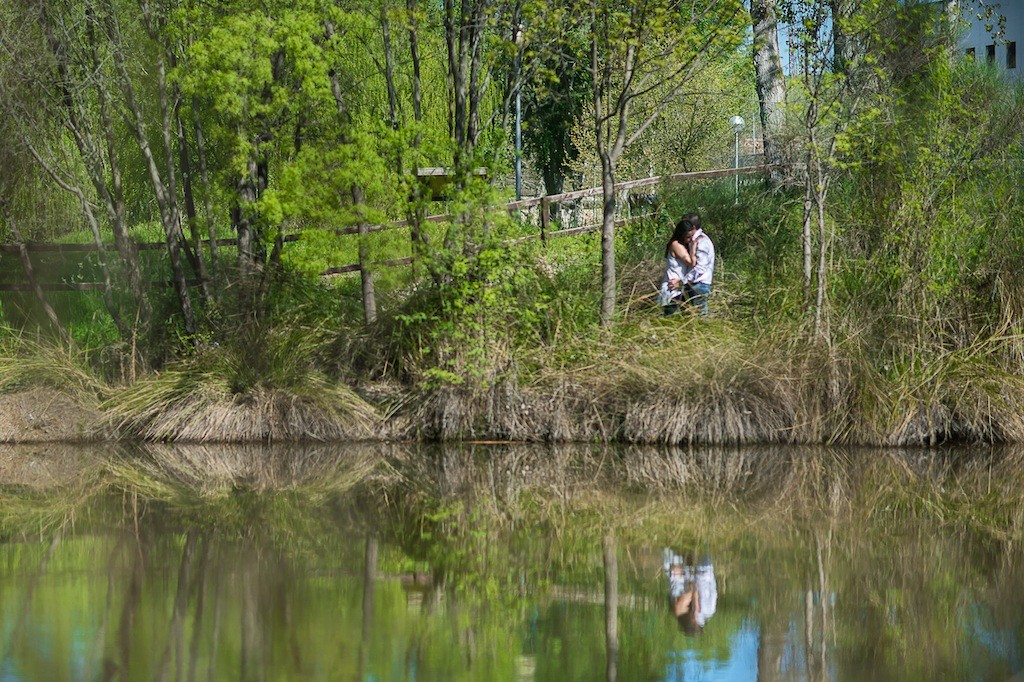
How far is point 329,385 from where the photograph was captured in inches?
573

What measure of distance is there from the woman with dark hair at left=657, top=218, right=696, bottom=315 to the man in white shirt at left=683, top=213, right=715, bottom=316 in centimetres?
4

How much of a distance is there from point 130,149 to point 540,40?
556 cm

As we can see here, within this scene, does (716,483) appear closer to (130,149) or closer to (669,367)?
(669,367)

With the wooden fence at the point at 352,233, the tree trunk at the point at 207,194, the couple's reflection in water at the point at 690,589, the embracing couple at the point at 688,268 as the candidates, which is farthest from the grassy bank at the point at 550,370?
the couple's reflection in water at the point at 690,589

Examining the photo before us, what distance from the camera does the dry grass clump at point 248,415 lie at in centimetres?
1427

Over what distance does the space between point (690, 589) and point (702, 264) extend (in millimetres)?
7767

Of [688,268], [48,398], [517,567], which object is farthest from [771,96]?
[517,567]

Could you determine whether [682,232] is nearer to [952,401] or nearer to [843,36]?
[843,36]

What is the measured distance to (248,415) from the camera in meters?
14.3

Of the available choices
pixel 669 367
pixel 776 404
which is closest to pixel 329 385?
pixel 669 367

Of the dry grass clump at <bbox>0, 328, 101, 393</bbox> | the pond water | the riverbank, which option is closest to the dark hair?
the riverbank

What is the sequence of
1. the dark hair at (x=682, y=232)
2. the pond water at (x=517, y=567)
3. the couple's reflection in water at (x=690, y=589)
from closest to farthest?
the pond water at (x=517, y=567) < the couple's reflection in water at (x=690, y=589) < the dark hair at (x=682, y=232)

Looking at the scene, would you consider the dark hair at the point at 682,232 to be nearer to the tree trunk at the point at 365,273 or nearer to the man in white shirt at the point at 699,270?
the man in white shirt at the point at 699,270

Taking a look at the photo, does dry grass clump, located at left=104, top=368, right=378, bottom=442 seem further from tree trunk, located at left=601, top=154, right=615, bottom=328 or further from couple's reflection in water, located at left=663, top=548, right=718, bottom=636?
couple's reflection in water, located at left=663, top=548, right=718, bottom=636
